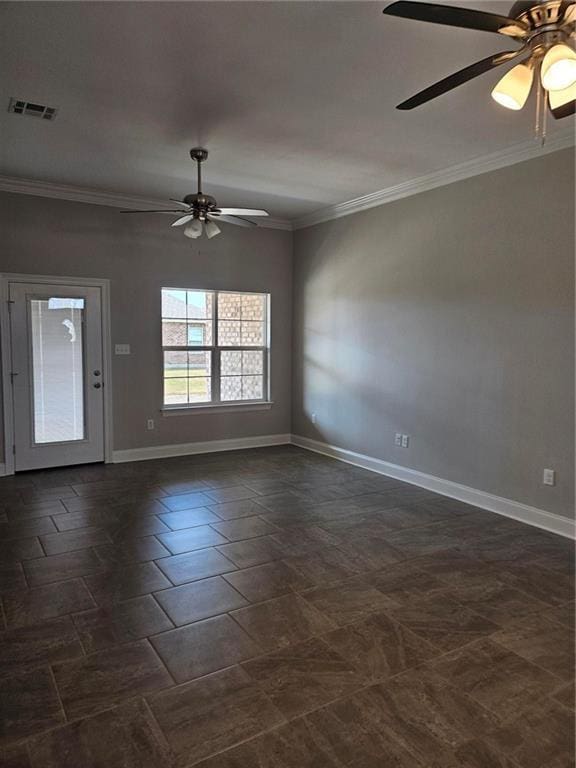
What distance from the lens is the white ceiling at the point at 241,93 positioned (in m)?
2.36

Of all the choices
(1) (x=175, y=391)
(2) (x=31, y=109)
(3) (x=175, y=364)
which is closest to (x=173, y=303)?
(3) (x=175, y=364)

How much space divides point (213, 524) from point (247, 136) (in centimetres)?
282

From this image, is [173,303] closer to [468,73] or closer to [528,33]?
[468,73]

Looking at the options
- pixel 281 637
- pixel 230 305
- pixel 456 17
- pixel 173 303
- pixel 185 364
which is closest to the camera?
pixel 456 17

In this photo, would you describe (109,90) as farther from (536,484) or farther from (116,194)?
(536,484)

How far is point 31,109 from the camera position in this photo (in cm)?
331

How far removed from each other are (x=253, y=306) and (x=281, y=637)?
4700 mm

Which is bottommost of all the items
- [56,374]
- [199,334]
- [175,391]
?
[175,391]

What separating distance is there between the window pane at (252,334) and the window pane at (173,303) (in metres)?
0.82

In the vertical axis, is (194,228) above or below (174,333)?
above

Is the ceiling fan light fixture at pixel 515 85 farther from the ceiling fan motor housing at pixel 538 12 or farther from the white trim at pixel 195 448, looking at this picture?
the white trim at pixel 195 448

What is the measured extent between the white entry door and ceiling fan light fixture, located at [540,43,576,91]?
463 cm

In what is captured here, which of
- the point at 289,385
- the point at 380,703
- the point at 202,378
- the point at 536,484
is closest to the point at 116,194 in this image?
the point at 202,378

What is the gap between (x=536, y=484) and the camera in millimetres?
3887
